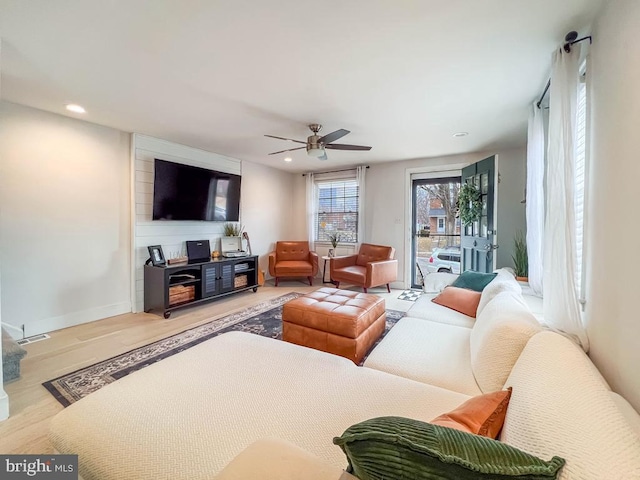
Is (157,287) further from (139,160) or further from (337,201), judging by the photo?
(337,201)

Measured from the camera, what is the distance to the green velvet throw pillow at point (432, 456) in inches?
19.0

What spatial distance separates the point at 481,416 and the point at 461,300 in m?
1.80

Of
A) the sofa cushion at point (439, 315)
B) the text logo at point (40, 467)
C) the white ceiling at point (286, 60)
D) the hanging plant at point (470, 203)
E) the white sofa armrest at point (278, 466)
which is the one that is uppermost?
the white ceiling at point (286, 60)

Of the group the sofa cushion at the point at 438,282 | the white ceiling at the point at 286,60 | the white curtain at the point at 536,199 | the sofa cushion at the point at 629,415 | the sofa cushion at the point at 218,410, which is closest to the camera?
the sofa cushion at the point at 629,415

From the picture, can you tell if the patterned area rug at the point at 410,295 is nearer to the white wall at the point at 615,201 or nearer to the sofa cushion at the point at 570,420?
the white wall at the point at 615,201

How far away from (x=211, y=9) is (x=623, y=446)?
2.26m

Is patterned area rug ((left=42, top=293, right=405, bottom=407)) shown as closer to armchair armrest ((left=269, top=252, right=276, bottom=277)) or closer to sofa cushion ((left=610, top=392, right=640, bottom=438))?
armchair armrest ((left=269, top=252, right=276, bottom=277))

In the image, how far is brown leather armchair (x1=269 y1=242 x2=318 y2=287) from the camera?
16.5ft

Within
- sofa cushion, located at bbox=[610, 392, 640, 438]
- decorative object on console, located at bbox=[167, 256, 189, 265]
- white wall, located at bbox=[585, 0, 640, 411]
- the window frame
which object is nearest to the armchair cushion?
the window frame

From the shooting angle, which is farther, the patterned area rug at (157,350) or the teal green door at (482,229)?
the teal green door at (482,229)

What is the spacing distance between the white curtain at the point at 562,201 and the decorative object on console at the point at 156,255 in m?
3.98

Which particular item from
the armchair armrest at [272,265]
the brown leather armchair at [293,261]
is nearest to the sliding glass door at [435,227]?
the brown leather armchair at [293,261]

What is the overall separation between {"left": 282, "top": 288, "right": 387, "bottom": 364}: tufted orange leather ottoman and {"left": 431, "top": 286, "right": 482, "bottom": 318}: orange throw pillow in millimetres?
569

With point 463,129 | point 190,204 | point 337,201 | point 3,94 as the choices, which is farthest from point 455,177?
point 3,94
